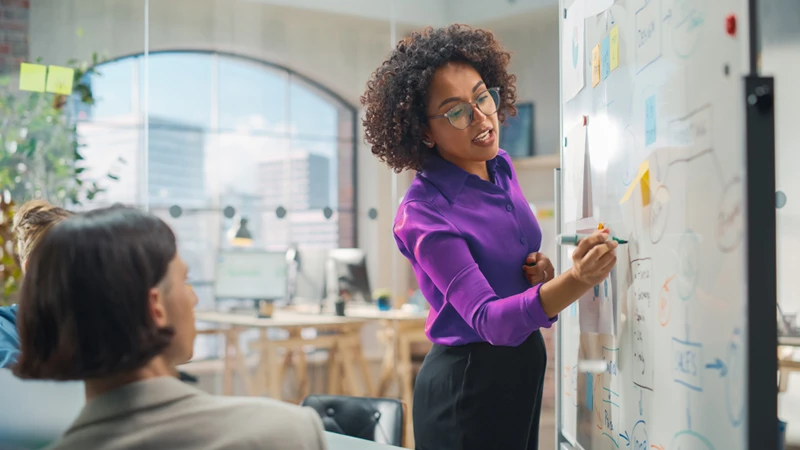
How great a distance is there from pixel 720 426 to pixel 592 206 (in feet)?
2.44

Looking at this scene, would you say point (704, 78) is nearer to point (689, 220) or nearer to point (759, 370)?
point (689, 220)

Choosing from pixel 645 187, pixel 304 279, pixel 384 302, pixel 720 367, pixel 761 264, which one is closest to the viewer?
pixel 761 264

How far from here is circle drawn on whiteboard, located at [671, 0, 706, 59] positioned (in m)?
1.18

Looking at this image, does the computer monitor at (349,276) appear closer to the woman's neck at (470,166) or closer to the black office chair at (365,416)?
the black office chair at (365,416)

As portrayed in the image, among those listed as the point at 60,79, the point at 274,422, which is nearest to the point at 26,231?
the point at 274,422

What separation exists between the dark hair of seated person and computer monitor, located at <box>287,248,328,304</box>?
4.58 m

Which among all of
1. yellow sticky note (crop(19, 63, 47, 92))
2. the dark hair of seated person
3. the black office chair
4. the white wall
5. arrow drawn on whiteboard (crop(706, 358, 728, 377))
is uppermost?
the white wall

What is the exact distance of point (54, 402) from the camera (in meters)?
1.33

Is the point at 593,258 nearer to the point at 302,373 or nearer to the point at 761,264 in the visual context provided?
the point at 761,264

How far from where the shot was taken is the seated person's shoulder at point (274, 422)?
890mm

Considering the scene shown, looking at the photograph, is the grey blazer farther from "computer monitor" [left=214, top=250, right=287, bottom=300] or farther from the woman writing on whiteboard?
"computer monitor" [left=214, top=250, right=287, bottom=300]

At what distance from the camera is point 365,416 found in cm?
253

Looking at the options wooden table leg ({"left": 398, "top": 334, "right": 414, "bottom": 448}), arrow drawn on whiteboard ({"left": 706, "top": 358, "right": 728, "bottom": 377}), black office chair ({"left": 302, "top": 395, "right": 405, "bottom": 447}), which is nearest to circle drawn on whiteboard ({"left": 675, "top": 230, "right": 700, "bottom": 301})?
arrow drawn on whiteboard ({"left": 706, "top": 358, "right": 728, "bottom": 377})

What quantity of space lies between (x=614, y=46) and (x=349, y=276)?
13.4 feet
